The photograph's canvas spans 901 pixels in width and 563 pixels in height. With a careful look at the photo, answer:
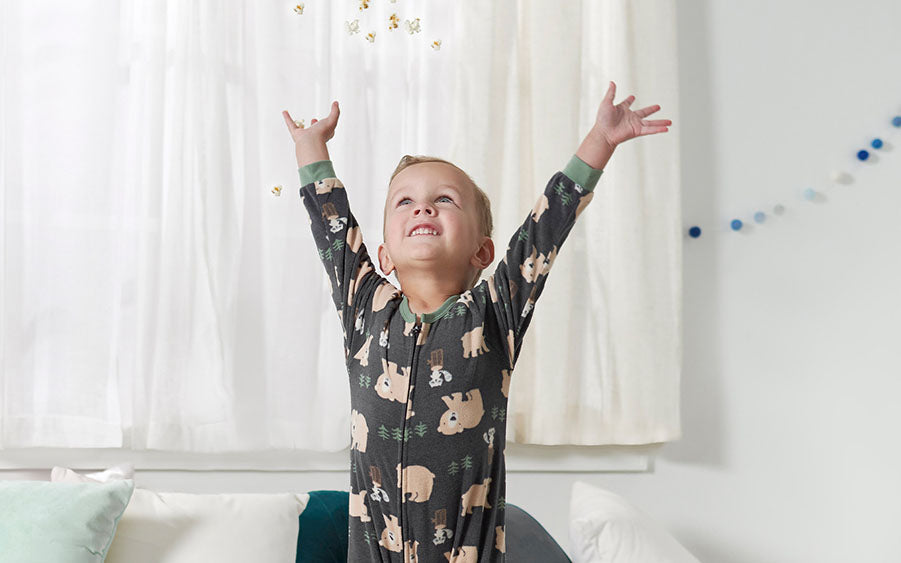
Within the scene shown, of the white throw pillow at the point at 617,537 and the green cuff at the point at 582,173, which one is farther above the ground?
the green cuff at the point at 582,173

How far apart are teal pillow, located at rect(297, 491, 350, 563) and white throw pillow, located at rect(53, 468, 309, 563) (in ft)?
0.06

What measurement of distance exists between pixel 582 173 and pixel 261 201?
3.40 feet

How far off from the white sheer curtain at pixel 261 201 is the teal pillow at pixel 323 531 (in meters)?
0.30

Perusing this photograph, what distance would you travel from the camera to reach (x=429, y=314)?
1.15 metres

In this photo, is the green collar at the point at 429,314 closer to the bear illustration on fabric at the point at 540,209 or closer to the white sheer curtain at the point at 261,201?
the bear illustration on fabric at the point at 540,209

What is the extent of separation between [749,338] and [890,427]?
428mm

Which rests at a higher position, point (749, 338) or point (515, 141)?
point (515, 141)

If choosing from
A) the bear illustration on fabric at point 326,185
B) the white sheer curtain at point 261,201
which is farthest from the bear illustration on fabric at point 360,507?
the white sheer curtain at point 261,201

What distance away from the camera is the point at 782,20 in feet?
7.02

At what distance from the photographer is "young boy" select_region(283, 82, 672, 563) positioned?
1.09 meters

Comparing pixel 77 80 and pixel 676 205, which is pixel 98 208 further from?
pixel 676 205

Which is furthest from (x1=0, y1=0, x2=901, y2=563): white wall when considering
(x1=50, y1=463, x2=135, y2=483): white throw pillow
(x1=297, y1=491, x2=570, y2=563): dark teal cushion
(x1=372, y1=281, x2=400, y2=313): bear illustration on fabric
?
(x1=50, y1=463, x2=135, y2=483): white throw pillow

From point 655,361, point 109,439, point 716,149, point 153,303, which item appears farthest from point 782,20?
point 109,439

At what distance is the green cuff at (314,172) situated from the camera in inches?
48.1
